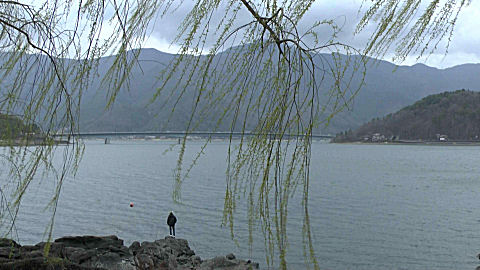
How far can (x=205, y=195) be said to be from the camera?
27312mm

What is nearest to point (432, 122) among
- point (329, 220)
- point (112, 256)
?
point (329, 220)

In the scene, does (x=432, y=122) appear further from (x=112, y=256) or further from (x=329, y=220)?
(x=112, y=256)

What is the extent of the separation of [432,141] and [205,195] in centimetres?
7465

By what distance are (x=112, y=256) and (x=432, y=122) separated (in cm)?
8395

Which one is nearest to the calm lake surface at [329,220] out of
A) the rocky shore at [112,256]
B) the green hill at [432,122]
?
the rocky shore at [112,256]

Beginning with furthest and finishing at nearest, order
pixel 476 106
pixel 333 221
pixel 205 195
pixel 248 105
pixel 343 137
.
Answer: pixel 343 137 < pixel 476 106 < pixel 205 195 < pixel 333 221 < pixel 248 105

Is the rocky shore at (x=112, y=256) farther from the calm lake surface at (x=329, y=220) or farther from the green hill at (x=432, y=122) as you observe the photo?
the green hill at (x=432, y=122)

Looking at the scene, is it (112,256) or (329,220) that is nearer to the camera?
(112,256)

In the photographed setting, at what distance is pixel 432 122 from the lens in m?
84.6

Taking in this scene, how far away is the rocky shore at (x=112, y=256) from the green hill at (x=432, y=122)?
70852 millimetres

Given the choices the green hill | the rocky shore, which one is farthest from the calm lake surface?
the green hill

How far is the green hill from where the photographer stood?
7961cm

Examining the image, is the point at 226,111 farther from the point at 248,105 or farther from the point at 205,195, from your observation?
the point at 205,195

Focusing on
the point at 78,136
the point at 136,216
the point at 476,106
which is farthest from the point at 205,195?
the point at 476,106
